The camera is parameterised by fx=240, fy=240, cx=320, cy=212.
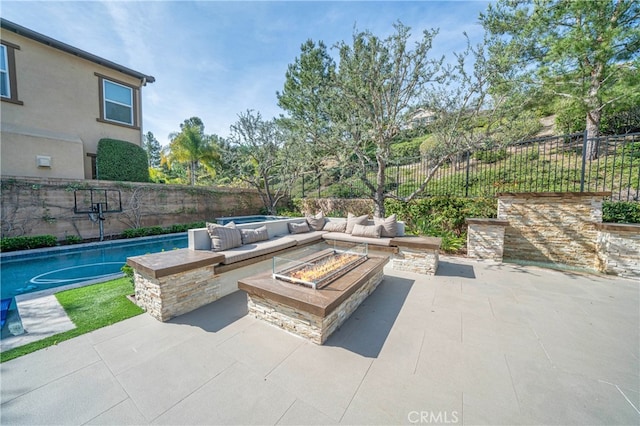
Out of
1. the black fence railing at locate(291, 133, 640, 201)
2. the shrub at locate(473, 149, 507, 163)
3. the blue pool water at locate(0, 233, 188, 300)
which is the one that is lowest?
the blue pool water at locate(0, 233, 188, 300)

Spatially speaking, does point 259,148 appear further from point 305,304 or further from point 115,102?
point 305,304

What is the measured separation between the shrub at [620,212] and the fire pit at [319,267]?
5.80 m

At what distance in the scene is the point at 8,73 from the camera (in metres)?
7.83

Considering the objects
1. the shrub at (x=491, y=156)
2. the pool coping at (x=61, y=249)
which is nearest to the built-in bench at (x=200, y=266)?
the shrub at (x=491, y=156)

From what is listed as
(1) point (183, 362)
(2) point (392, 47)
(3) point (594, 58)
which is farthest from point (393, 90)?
(3) point (594, 58)

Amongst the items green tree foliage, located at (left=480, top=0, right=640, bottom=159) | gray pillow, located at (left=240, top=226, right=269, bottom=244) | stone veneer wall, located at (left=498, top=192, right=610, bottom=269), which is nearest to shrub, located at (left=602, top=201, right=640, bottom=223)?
stone veneer wall, located at (left=498, top=192, right=610, bottom=269)

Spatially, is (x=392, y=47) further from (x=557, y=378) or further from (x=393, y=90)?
(x=557, y=378)

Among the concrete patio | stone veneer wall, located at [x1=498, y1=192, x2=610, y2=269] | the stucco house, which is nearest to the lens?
the concrete patio

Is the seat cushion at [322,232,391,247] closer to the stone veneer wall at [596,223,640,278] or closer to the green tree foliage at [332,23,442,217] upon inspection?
the green tree foliage at [332,23,442,217]

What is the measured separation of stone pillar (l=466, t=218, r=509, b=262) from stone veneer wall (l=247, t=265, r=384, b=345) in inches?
169

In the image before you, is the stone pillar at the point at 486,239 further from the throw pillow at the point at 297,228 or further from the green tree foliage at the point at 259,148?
the green tree foliage at the point at 259,148

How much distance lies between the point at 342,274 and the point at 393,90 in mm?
5464

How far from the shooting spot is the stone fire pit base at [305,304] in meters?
2.57

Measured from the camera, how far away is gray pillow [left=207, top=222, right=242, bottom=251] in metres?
4.29
